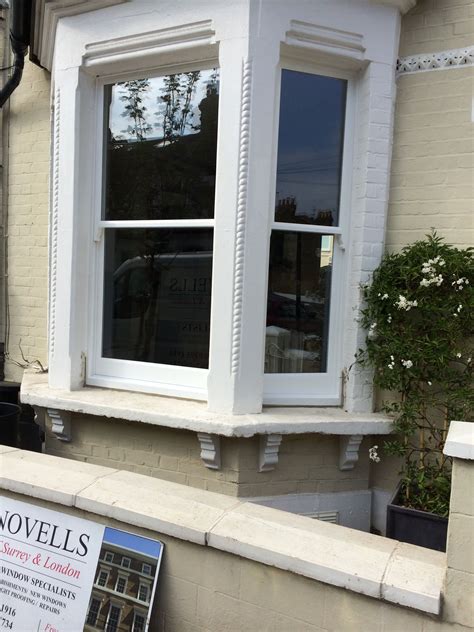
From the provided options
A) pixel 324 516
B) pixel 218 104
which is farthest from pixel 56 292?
pixel 324 516

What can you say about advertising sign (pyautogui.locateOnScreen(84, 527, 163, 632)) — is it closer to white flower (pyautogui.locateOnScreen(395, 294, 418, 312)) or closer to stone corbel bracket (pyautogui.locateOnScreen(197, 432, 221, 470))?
stone corbel bracket (pyautogui.locateOnScreen(197, 432, 221, 470))

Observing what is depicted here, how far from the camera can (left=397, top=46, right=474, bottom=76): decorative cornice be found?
10.4 ft

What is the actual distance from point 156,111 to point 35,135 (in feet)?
5.18

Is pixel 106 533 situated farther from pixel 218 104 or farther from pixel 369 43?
pixel 369 43

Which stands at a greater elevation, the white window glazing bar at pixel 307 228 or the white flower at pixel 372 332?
the white window glazing bar at pixel 307 228

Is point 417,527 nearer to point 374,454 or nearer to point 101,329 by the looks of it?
point 374,454

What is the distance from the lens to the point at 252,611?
6.30 feet

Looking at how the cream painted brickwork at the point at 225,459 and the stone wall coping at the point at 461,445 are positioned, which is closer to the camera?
the stone wall coping at the point at 461,445

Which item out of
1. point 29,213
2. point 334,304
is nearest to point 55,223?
point 29,213

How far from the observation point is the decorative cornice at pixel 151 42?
10.1 ft

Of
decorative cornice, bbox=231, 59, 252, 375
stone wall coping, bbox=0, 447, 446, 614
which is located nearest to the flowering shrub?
decorative cornice, bbox=231, 59, 252, 375

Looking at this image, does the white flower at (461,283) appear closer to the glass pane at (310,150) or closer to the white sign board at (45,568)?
the glass pane at (310,150)

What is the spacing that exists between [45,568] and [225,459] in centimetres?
118

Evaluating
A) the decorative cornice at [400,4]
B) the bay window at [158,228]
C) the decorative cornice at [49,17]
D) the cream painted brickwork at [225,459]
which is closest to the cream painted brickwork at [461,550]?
the cream painted brickwork at [225,459]
